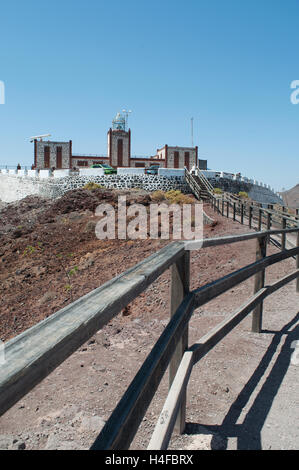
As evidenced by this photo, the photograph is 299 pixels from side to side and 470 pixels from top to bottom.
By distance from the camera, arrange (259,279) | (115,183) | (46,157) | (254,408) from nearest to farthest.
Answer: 1. (254,408)
2. (259,279)
3. (115,183)
4. (46,157)

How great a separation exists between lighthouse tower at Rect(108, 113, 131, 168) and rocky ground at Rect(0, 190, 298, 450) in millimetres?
37448

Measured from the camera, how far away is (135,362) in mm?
4336

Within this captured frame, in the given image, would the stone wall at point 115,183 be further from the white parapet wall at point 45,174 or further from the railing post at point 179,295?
the railing post at point 179,295

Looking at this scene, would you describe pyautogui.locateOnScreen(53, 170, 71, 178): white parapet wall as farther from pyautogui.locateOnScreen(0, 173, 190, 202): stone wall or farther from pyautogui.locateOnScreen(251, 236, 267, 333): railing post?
pyautogui.locateOnScreen(251, 236, 267, 333): railing post

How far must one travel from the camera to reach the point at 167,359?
2.08m

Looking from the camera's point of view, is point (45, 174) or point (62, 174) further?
point (45, 174)

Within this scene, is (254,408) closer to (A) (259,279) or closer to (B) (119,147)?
(A) (259,279)

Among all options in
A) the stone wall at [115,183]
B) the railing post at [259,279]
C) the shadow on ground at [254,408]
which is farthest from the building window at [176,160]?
the shadow on ground at [254,408]

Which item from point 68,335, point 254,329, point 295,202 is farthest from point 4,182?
point 295,202

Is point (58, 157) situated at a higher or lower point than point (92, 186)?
higher

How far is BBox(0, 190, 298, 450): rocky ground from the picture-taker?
9.18 feet

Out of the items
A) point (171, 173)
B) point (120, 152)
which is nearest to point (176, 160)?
point (120, 152)

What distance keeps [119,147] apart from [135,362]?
46.7m

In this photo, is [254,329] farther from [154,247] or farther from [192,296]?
[154,247]
